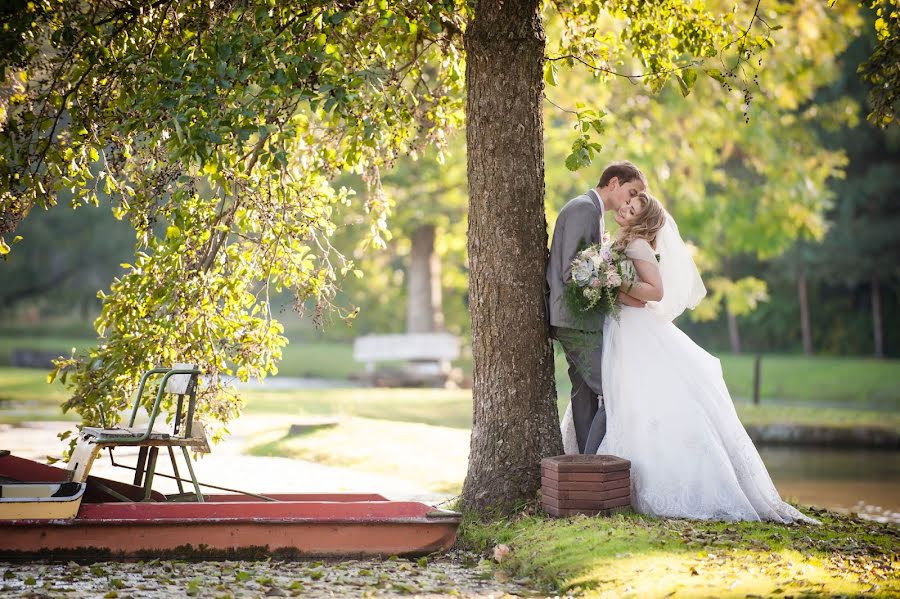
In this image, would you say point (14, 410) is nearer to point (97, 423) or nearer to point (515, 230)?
point (97, 423)

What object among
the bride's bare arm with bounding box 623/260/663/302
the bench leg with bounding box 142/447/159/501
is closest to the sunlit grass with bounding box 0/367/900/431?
the bride's bare arm with bounding box 623/260/663/302

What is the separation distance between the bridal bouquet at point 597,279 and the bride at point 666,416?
114 mm

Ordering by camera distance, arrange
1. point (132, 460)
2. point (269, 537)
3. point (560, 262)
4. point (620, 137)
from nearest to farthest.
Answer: point (269, 537) → point (560, 262) → point (132, 460) → point (620, 137)

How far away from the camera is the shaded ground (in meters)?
5.55

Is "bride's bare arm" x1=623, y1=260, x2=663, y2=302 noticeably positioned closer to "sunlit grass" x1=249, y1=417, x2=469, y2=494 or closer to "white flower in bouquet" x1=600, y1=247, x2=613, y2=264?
"white flower in bouquet" x1=600, y1=247, x2=613, y2=264

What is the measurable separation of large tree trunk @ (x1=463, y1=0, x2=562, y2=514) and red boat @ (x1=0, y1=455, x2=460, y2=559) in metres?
0.85

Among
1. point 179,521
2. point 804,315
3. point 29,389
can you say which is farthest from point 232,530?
point 804,315

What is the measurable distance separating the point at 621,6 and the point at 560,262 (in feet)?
8.95

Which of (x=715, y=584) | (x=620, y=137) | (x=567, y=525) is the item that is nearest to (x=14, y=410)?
(x=620, y=137)

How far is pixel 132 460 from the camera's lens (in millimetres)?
11117

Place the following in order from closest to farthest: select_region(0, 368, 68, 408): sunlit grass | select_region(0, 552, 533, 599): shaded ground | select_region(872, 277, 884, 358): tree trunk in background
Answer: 1. select_region(0, 552, 533, 599): shaded ground
2. select_region(0, 368, 68, 408): sunlit grass
3. select_region(872, 277, 884, 358): tree trunk in background

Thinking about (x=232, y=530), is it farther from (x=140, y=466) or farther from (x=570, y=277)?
(x=570, y=277)

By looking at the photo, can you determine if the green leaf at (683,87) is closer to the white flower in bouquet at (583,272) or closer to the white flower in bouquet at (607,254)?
the white flower in bouquet at (607,254)

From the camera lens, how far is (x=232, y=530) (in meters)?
6.34
